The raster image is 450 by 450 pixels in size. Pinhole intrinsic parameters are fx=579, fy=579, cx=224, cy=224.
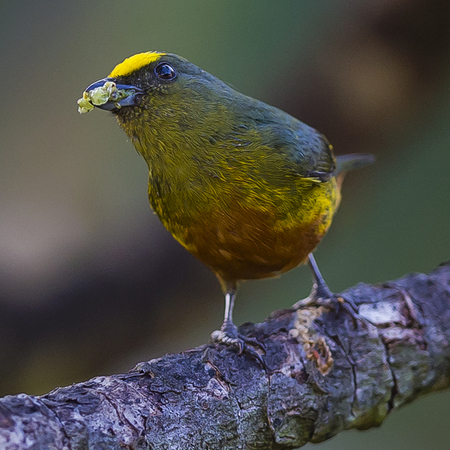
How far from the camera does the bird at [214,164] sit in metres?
2.12

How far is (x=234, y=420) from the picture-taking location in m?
1.88

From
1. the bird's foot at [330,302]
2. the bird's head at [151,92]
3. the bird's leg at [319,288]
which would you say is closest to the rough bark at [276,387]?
the bird's foot at [330,302]

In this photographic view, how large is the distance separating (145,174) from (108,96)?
8.07 feet

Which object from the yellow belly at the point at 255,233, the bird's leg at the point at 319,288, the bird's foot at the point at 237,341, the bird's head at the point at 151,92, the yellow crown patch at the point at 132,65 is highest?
the yellow crown patch at the point at 132,65

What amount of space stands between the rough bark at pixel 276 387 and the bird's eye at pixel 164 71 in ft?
3.32

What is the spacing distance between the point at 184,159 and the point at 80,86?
2.93m

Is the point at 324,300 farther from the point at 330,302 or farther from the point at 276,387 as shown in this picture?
the point at 276,387

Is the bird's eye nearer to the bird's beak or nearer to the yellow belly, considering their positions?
the bird's beak

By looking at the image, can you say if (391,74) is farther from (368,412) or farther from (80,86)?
(80,86)

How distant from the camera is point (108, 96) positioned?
2014 millimetres

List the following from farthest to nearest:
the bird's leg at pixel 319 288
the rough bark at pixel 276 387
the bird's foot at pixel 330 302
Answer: the bird's leg at pixel 319 288, the bird's foot at pixel 330 302, the rough bark at pixel 276 387

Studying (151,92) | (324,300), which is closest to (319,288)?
(324,300)

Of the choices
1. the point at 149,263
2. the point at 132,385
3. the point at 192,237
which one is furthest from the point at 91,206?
the point at 132,385

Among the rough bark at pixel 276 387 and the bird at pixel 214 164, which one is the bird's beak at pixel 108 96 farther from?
the rough bark at pixel 276 387
